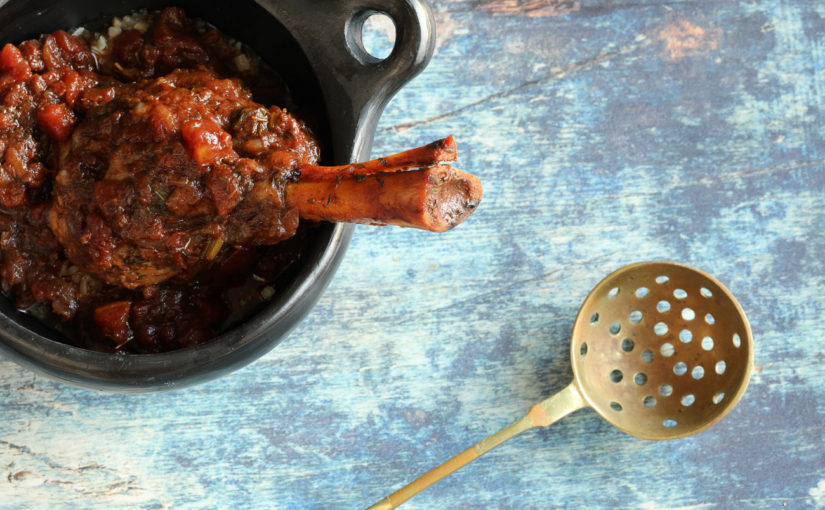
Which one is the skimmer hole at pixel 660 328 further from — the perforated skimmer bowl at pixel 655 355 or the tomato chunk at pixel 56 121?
the tomato chunk at pixel 56 121

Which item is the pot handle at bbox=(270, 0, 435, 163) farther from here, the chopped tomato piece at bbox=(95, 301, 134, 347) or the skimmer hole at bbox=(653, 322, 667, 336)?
the skimmer hole at bbox=(653, 322, 667, 336)

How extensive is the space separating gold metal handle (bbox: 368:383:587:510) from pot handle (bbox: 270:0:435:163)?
73 centimetres

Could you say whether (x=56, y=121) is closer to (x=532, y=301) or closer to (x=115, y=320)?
(x=115, y=320)

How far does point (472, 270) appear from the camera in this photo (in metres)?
1.95

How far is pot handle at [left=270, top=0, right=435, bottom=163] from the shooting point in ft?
4.71

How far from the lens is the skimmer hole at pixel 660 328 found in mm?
1905

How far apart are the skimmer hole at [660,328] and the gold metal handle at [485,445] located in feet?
0.88

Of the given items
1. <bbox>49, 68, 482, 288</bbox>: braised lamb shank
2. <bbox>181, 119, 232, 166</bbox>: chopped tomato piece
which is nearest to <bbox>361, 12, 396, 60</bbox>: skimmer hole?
<bbox>49, 68, 482, 288</bbox>: braised lamb shank

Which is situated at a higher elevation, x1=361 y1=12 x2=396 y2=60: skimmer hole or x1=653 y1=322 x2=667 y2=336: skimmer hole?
x1=361 y1=12 x2=396 y2=60: skimmer hole

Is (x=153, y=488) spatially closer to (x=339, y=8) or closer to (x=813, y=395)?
(x=339, y=8)

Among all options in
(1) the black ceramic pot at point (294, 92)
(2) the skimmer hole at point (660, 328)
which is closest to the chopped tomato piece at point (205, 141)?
(1) the black ceramic pot at point (294, 92)

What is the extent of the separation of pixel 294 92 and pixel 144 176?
39cm

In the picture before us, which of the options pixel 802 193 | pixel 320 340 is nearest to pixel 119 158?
pixel 320 340

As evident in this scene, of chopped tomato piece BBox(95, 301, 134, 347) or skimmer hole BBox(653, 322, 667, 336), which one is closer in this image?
chopped tomato piece BBox(95, 301, 134, 347)
